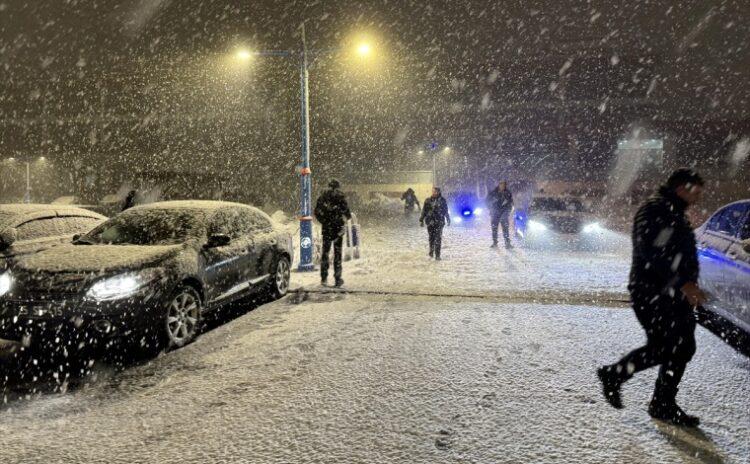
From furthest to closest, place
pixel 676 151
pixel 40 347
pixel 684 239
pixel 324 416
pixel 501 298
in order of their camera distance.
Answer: pixel 676 151 → pixel 501 298 → pixel 40 347 → pixel 324 416 → pixel 684 239

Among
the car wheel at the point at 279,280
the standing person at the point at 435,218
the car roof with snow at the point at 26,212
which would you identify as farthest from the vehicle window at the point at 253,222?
the standing person at the point at 435,218

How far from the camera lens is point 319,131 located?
154 feet

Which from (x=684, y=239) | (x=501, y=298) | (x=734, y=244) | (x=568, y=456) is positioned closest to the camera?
(x=568, y=456)

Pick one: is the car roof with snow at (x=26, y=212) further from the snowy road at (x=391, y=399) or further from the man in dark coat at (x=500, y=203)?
the man in dark coat at (x=500, y=203)

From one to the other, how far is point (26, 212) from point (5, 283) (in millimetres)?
2994

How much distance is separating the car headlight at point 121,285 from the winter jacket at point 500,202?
10220 mm

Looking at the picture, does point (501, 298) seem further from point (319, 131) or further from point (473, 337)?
point (319, 131)

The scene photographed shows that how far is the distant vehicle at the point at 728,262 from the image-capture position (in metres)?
5.02

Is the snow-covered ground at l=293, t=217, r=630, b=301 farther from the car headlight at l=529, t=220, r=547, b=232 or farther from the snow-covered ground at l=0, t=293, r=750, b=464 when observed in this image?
the snow-covered ground at l=0, t=293, r=750, b=464

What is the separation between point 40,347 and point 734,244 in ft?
23.6

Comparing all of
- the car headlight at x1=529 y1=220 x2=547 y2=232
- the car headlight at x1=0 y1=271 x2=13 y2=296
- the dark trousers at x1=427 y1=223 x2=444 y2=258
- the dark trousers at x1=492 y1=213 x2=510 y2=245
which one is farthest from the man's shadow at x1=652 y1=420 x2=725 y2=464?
the car headlight at x1=529 y1=220 x2=547 y2=232

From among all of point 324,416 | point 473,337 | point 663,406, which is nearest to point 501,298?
point 473,337

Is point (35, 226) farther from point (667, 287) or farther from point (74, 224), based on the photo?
point (667, 287)

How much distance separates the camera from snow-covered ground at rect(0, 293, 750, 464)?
124 inches
